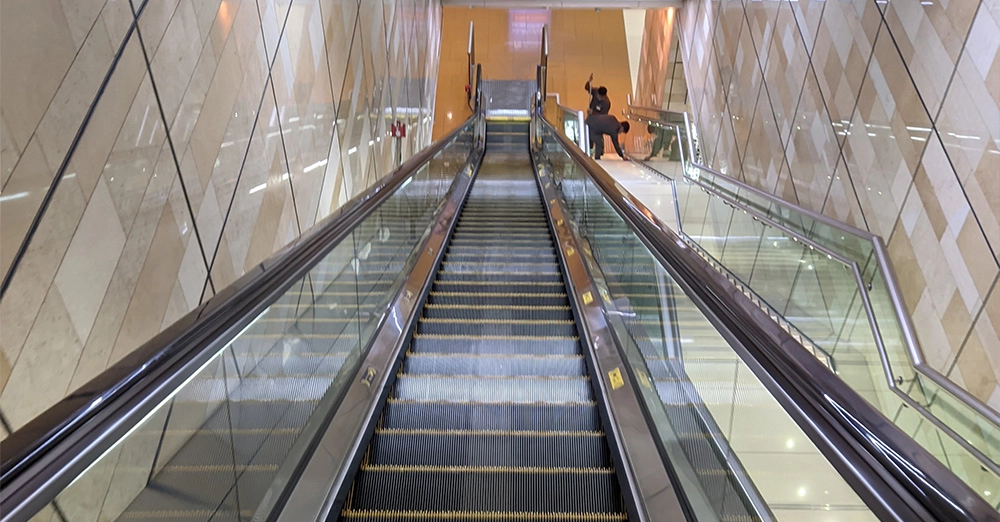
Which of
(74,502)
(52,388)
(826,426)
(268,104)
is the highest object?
(268,104)

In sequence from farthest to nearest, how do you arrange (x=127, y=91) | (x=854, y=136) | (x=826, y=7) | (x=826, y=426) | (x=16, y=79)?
(x=826, y=7) → (x=854, y=136) → (x=127, y=91) → (x=16, y=79) → (x=826, y=426)

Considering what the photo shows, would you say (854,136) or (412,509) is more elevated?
(854,136)

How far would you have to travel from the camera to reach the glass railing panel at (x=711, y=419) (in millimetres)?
1243

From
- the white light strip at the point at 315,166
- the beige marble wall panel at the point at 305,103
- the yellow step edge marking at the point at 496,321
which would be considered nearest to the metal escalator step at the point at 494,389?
the yellow step edge marking at the point at 496,321

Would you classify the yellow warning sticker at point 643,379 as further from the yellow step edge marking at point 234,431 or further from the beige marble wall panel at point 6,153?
the beige marble wall panel at point 6,153

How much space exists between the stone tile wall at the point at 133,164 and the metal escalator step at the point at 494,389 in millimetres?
1197

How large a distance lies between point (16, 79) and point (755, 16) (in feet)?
26.7

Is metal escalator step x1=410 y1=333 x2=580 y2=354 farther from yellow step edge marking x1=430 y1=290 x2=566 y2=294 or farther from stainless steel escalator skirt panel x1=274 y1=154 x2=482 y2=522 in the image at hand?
yellow step edge marking x1=430 y1=290 x2=566 y2=294

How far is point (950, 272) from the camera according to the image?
393 cm

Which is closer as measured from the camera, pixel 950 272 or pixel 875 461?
pixel 875 461

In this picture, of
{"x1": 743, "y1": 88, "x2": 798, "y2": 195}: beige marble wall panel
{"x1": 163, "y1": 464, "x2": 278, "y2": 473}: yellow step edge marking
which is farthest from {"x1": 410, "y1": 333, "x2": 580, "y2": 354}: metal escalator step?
{"x1": 743, "y1": 88, "x2": 798, "y2": 195}: beige marble wall panel

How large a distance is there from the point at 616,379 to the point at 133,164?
229cm

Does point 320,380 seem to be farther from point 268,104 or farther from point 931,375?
point 931,375

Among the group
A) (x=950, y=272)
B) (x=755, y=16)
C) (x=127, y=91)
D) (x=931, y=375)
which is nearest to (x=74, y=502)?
(x=127, y=91)
